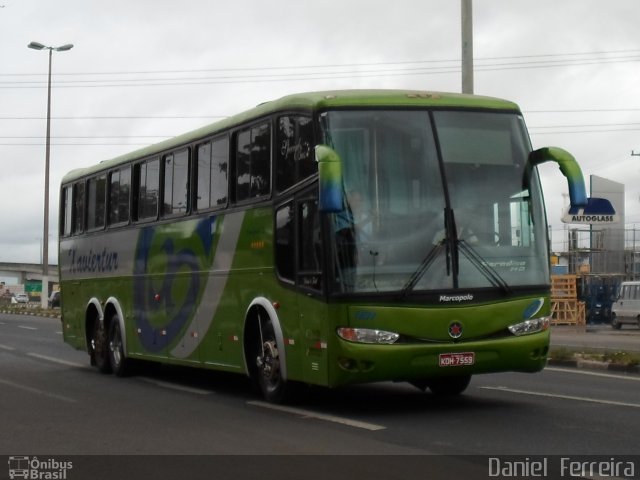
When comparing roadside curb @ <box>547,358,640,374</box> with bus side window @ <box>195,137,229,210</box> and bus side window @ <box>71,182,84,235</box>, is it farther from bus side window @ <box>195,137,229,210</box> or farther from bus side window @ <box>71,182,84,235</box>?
bus side window @ <box>71,182,84,235</box>

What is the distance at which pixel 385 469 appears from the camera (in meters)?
8.65

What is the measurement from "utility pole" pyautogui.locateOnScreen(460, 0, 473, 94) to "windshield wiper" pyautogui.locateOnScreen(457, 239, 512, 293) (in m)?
10.9

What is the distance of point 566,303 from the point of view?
48719mm

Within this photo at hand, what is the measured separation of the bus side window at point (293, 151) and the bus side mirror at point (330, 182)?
862mm

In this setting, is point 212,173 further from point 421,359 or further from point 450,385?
point 421,359

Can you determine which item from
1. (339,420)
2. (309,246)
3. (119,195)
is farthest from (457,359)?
(119,195)

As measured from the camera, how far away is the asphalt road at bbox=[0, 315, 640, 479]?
9.75 metres

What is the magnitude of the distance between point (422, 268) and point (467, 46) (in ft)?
39.9

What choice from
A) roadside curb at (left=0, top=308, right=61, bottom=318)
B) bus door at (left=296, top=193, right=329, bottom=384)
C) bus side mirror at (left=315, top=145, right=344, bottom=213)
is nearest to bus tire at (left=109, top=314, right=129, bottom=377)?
bus door at (left=296, top=193, right=329, bottom=384)

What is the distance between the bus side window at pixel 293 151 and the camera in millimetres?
12211

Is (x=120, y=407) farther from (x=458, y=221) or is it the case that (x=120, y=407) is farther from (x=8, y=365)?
(x=8, y=365)

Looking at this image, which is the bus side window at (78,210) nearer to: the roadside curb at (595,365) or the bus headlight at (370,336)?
the roadside curb at (595,365)

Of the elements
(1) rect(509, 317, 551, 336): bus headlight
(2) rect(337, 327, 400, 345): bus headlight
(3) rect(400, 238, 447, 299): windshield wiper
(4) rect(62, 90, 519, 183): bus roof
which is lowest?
(2) rect(337, 327, 400, 345): bus headlight

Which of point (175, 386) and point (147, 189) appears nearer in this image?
point (175, 386)
